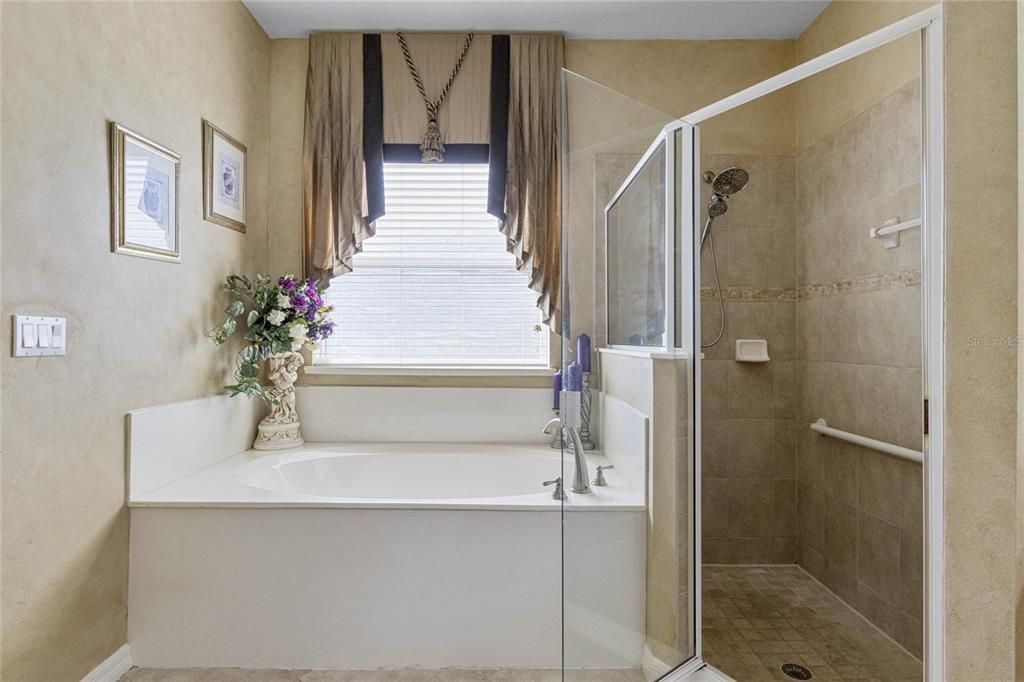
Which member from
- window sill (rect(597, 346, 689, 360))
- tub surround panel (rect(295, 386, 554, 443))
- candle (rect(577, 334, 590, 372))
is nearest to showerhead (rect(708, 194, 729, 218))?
window sill (rect(597, 346, 689, 360))

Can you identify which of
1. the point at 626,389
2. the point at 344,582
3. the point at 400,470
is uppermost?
the point at 626,389

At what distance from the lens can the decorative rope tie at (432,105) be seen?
256cm

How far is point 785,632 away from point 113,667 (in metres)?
2.02

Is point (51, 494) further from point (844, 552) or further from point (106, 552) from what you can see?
point (844, 552)

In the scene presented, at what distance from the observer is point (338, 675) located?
1647 millimetres

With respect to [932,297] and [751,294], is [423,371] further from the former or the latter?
[932,297]

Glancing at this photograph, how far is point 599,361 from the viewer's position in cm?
138

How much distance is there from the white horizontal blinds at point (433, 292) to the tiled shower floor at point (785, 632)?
144cm

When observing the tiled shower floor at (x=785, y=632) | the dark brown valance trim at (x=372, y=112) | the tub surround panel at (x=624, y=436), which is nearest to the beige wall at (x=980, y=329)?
the tiled shower floor at (x=785, y=632)

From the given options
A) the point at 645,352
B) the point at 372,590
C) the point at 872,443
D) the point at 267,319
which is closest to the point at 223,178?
the point at 267,319

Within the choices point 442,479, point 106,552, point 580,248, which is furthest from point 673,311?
point 106,552

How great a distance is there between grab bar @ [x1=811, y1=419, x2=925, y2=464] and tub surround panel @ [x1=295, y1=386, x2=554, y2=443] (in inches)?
56.5

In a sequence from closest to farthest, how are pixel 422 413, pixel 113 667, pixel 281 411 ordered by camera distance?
pixel 113 667, pixel 281 411, pixel 422 413

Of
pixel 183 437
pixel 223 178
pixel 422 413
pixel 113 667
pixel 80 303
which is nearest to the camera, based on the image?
pixel 80 303
